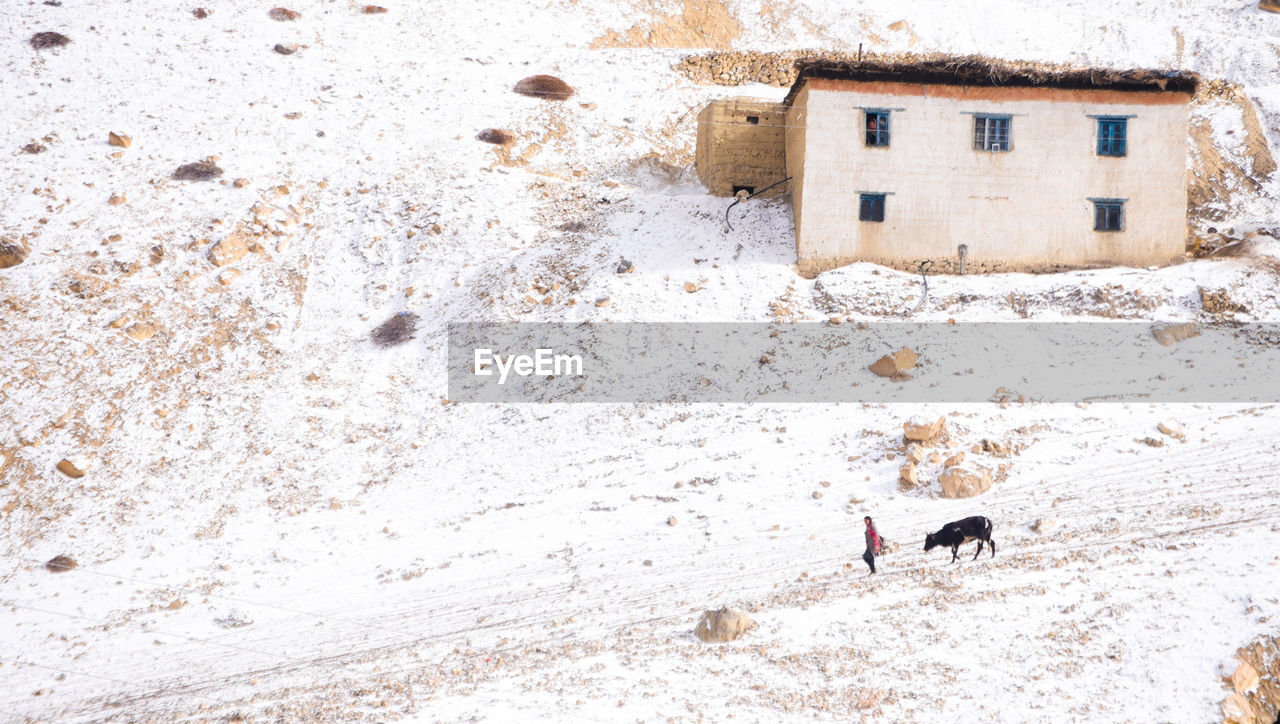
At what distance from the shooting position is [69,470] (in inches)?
719

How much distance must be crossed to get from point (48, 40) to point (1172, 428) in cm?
4508

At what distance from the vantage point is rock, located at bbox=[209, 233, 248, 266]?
24484 mm

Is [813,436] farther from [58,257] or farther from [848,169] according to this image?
[58,257]

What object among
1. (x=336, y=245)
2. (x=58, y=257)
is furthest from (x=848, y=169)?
(x=58, y=257)

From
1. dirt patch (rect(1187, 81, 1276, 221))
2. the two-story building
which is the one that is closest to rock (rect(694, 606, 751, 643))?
the two-story building

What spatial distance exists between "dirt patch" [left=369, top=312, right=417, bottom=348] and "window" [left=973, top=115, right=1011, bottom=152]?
17247 mm

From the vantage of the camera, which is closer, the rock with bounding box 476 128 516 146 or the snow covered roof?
the snow covered roof

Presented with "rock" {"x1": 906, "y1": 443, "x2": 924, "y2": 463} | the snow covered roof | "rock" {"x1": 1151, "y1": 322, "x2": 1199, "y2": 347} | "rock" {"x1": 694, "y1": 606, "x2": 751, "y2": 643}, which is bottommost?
"rock" {"x1": 694, "y1": 606, "x2": 751, "y2": 643}

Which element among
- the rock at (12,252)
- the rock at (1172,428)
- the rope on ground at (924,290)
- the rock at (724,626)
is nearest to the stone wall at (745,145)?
the rope on ground at (924,290)

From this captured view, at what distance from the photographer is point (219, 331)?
2252 cm

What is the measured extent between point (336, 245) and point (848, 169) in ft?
56.2

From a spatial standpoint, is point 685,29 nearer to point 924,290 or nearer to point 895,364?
point 924,290

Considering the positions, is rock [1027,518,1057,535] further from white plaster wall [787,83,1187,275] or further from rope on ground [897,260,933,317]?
white plaster wall [787,83,1187,275]

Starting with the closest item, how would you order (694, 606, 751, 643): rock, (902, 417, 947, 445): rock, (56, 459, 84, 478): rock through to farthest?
1. (694, 606, 751, 643): rock
2. (902, 417, 947, 445): rock
3. (56, 459, 84, 478): rock
